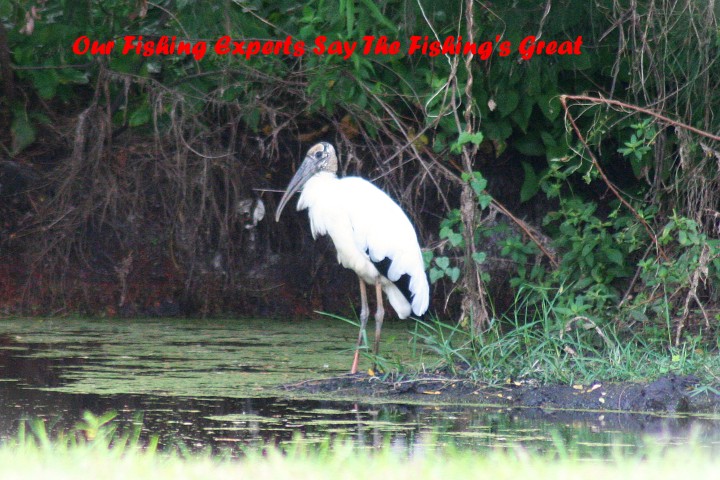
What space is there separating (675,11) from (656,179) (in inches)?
39.9

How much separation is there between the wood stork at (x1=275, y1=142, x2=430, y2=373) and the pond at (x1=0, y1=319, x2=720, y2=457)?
407mm

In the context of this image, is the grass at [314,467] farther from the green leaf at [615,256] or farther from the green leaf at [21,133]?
the green leaf at [21,133]

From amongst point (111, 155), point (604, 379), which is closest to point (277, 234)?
point (111, 155)

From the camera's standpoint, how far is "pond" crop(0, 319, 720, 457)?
4223mm

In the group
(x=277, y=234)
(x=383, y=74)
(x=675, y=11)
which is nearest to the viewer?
(x=675, y=11)

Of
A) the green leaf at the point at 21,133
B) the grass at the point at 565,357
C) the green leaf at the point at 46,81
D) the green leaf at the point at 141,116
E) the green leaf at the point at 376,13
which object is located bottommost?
the grass at the point at 565,357

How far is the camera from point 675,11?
6055 millimetres

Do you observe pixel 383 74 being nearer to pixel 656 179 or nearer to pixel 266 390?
pixel 656 179

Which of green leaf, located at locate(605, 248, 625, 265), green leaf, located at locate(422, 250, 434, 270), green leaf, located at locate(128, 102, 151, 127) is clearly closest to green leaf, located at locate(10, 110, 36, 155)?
green leaf, located at locate(128, 102, 151, 127)

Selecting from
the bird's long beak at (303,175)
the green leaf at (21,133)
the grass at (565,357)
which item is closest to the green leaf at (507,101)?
the bird's long beak at (303,175)

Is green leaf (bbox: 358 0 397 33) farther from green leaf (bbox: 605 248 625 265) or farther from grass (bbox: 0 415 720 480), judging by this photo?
grass (bbox: 0 415 720 480)

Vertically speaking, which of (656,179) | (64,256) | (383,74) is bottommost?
(64,256)

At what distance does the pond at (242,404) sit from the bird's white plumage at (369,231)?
0.48 m

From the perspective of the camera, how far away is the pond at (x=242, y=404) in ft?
13.9
